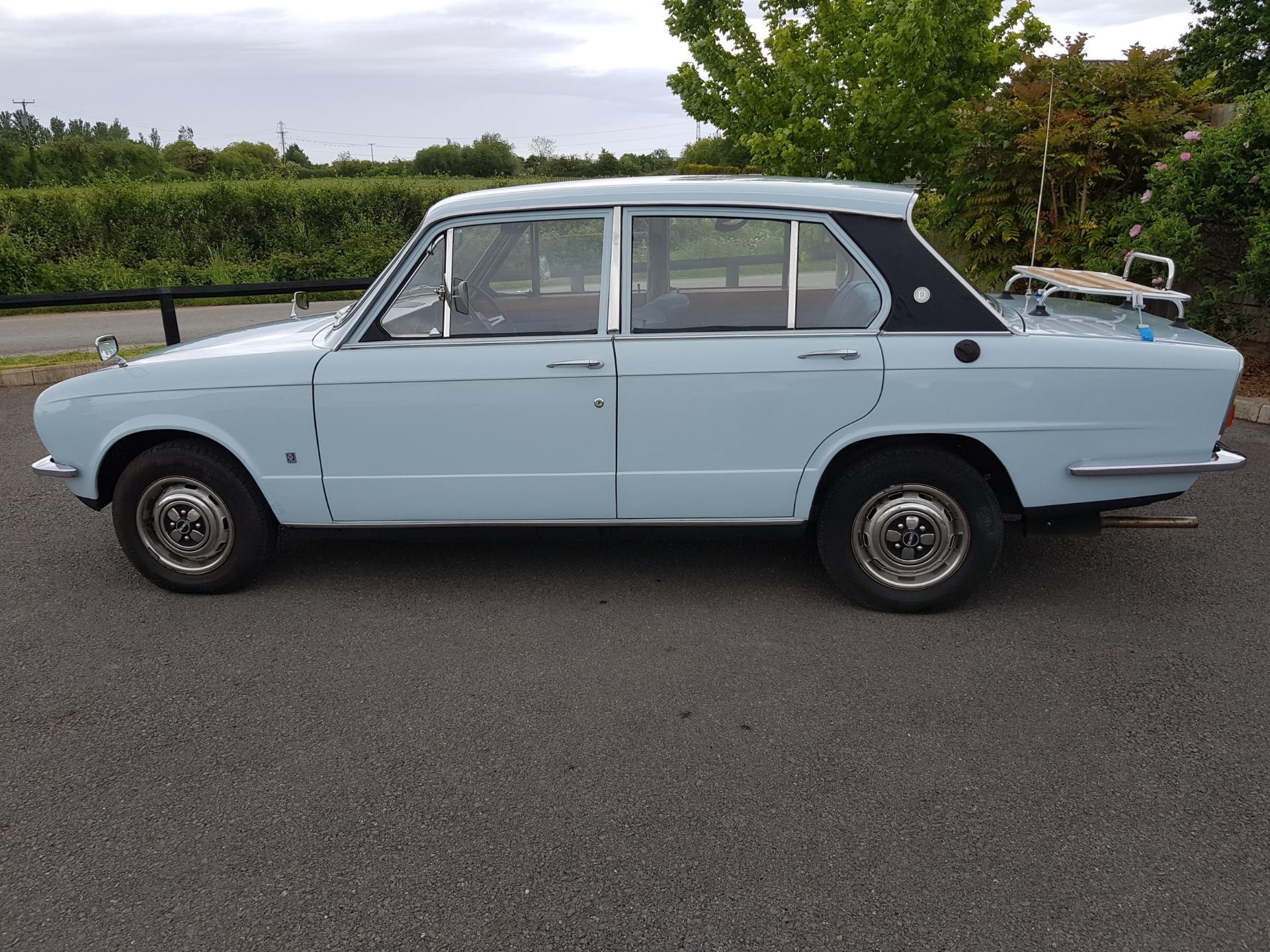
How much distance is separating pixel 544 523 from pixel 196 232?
2246 cm

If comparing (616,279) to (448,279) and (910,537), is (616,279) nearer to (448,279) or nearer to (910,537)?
(448,279)

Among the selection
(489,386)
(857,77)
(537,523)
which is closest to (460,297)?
(489,386)

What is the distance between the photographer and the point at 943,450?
164 inches

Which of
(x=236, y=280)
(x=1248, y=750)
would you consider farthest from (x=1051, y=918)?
(x=236, y=280)

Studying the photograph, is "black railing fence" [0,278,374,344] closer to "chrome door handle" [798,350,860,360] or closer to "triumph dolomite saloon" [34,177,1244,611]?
"triumph dolomite saloon" [34,177,1244,611]

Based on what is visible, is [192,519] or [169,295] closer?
[192,519]

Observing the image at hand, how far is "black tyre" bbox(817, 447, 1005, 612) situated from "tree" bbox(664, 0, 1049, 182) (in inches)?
332

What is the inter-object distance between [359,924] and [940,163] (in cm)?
1191

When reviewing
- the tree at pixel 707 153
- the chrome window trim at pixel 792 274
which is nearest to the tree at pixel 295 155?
the tree at pixel 707 153

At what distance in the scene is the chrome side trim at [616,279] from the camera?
4.19 m

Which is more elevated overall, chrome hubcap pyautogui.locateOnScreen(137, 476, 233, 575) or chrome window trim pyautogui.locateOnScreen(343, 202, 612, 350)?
chrome window trim pyautogui.locateOnScreen(343, 202, 612, 350)

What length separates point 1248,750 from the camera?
3.22 metres

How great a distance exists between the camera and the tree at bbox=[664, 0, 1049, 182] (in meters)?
11.4

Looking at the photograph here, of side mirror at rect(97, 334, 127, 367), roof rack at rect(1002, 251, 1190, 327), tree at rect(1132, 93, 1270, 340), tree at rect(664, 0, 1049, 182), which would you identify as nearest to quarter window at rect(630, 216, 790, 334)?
roof rack at rect(1002, 251, 1190, 327)
